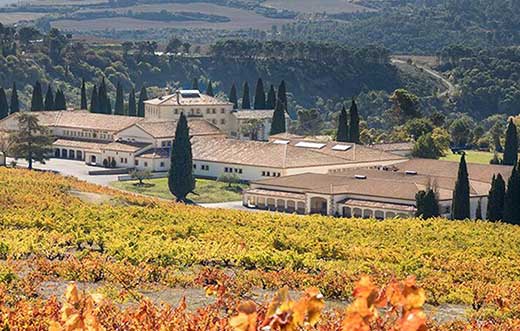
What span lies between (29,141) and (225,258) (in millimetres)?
42408

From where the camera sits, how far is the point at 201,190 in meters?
55.6

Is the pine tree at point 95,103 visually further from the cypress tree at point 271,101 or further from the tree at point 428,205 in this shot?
the tree at point 428,205

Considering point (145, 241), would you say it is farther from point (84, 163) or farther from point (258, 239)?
point (84, 163)

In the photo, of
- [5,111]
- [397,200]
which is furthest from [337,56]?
[397,200]

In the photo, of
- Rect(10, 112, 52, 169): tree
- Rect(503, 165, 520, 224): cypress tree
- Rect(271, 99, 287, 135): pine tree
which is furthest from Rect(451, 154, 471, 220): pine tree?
Rect(271, 99, 287, 135): pine tree

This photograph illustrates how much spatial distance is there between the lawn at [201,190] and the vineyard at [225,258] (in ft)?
73.3

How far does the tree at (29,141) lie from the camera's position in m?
59.6

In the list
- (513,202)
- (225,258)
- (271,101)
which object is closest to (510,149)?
(513,202)

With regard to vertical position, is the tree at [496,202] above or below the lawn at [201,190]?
above

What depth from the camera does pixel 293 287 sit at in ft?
55.0

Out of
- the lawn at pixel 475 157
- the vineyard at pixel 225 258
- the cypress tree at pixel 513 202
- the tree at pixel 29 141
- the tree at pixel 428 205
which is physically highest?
the vineyard at pixel 225 258

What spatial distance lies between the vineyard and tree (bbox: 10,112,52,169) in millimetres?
29042

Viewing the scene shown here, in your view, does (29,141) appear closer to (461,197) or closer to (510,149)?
(461,197)

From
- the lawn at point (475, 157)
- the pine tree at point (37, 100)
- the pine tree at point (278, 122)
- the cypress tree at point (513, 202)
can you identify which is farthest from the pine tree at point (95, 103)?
the cypress tree at point (513, 202)
